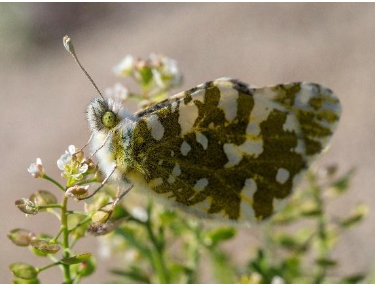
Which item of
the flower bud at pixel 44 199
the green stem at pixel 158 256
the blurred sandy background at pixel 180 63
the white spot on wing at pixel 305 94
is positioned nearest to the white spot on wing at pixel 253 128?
the white spot on wing at pixel 305 94

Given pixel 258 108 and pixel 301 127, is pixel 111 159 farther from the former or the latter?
pixel 301 127

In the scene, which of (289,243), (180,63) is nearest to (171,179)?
(289,243)

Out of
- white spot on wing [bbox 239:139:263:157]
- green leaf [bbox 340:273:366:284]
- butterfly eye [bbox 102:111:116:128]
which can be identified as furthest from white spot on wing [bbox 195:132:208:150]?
green leaf [bbox 340:273:366:284]

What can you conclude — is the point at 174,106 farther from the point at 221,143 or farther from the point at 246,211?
the point at 246,211

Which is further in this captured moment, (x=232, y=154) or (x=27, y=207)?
(x=232, y=154)

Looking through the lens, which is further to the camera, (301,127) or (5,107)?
(5,107)

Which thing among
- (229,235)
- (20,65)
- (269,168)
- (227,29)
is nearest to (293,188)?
(269,168)
